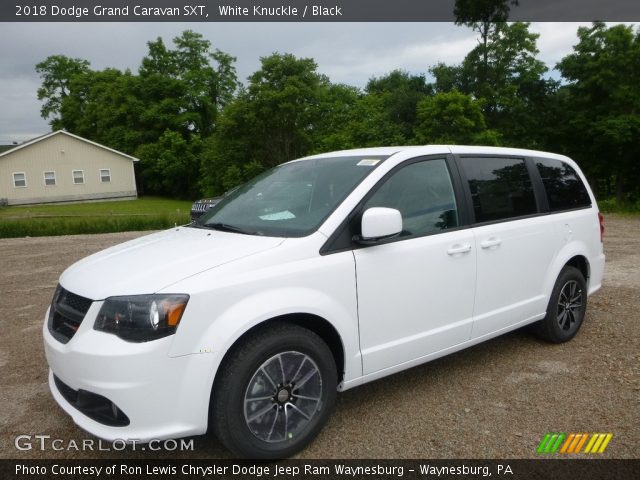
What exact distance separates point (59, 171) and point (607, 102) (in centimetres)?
3817

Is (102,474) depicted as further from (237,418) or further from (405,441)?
(405,441)

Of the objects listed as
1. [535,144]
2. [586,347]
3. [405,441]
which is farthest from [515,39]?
[405,441]

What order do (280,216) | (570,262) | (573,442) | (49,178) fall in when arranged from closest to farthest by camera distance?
1. (573,442)
2. (280,216)
3. (570,262)
4. (49,178)

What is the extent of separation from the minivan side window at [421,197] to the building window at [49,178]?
4234 centimetres

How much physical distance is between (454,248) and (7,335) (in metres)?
4.91

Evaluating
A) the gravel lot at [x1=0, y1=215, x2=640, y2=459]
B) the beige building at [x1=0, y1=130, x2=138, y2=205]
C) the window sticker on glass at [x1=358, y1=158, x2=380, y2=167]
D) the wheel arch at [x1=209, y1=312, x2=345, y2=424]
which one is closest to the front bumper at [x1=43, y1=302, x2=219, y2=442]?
the wheel arch at [x1=209, y1=312, x2=345, y2=424]

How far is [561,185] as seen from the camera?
470 cm

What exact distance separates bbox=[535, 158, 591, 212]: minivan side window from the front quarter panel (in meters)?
2.50

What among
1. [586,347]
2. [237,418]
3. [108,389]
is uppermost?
[108,389]

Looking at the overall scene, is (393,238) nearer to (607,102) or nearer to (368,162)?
(368,162)

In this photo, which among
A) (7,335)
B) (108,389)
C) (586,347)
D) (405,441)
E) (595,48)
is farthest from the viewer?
(595,48)

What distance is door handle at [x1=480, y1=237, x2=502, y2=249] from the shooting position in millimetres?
3725

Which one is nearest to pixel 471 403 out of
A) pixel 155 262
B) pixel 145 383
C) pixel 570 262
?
pixel 570 262

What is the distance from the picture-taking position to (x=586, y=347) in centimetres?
459
